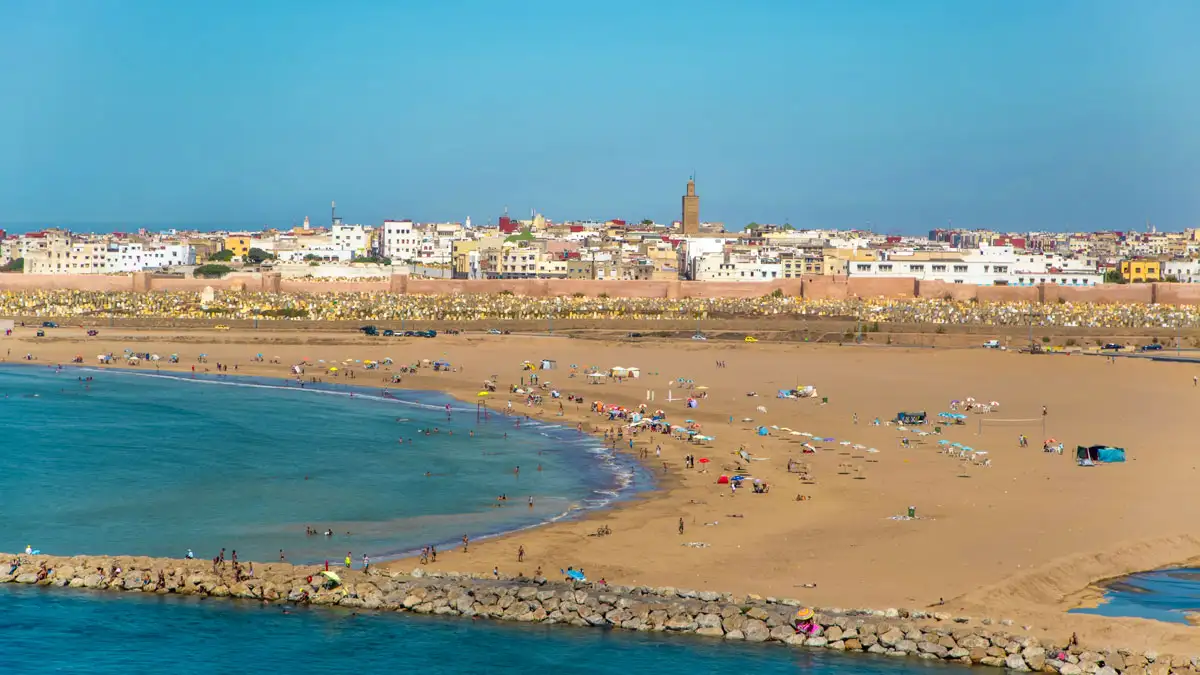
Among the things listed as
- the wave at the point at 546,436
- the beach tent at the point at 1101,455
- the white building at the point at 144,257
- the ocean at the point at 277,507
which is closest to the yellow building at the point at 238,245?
the white building at the point at 144,257

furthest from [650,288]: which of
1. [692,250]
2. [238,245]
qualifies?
[238,245]

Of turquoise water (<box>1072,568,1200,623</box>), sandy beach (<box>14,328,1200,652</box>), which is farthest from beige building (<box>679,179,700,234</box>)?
turquoise water (<box>1072,568,1200,623</box>)

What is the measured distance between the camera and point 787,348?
5009 centimetres

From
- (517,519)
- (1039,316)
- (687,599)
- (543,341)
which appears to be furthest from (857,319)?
(687,599)

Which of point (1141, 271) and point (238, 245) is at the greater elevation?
point (238, 245)

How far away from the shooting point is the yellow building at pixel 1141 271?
276 feet

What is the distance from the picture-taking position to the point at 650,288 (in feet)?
238

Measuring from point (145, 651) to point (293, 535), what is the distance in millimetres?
5251

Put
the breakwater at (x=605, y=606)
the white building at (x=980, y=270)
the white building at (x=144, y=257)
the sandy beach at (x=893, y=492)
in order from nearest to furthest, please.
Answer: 1. the breakwater at (x=605, y=606)
2. the sandy beach at (x=893, y=492)
3. the white building at (x=980, y=270)
4. the white building at (x=144, y=257)

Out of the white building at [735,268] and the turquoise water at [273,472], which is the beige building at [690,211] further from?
the turquoise water at [273,472]

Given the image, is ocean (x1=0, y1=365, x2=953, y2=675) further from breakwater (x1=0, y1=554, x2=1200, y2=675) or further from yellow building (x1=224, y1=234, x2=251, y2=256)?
yellow building (x1=224, y1=234, x2=251, y2=256)

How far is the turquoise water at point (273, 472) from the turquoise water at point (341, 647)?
2.66m

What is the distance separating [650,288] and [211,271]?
105 ft

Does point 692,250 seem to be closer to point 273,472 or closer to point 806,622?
point 273,472
